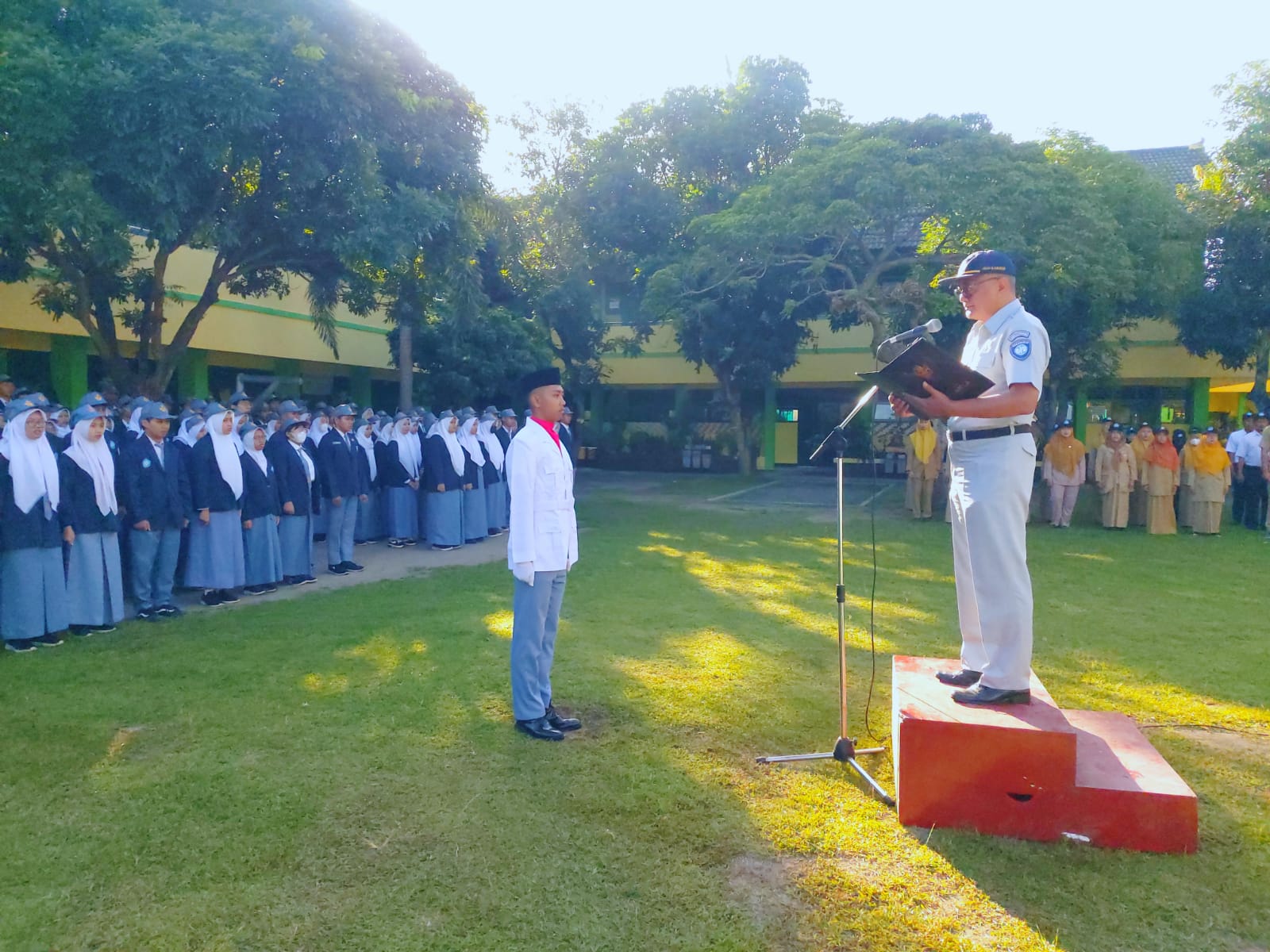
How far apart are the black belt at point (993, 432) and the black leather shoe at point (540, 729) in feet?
8.39

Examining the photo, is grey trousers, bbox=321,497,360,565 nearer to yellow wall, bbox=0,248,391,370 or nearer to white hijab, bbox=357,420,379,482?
white hijab, bbox=357,420,379,482

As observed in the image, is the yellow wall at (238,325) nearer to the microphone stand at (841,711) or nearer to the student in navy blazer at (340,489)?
the student in navy blazer at (340,489)

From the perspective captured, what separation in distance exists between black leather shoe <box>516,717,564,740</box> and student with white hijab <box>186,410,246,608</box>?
4.63 meters

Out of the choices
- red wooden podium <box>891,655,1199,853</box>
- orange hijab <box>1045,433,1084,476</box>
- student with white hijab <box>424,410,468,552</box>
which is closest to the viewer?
red wooden podium <box>891,655,1199,853</box>

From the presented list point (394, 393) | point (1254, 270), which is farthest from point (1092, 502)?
point (394, 393)

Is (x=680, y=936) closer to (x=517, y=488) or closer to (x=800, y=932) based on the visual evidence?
(x=800, y=932)

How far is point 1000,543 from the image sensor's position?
3824 millimetres

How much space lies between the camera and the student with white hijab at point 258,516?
8547 millimetres

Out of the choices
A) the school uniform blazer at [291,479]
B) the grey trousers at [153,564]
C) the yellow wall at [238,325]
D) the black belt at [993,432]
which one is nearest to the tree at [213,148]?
the yellow wall at [238,325]

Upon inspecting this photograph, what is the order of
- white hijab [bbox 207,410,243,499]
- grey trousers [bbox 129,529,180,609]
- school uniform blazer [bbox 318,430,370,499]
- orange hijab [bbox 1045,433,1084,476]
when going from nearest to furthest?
grey trousers [bbox 129,529,180,609] → white hijab [bbox 207,410,243,499] → school uniform blazer [bbox 318,430,370,499] → orange hijab [bbox 1045,433,1084,476]

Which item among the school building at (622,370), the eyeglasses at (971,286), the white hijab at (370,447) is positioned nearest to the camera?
the eyeglasses at (971,286)

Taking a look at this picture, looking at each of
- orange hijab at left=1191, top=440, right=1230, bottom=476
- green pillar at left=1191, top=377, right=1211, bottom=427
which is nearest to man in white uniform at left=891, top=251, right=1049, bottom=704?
orange hijab at left=1191, top=440, right=1230, bottom=476

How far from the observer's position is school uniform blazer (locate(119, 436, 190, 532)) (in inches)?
291

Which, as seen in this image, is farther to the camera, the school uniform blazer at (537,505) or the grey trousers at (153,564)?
the grey trousers at (153,564)
